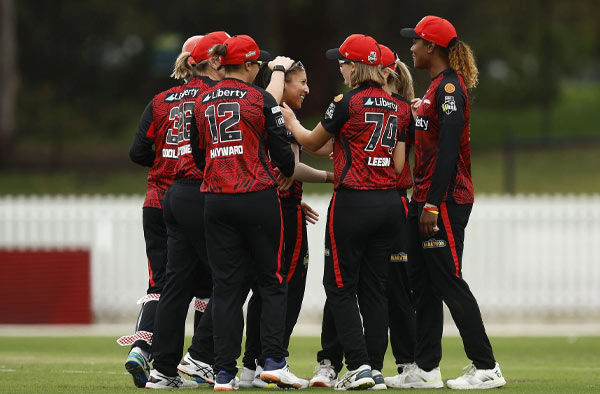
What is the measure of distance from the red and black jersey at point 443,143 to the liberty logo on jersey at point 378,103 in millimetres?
240

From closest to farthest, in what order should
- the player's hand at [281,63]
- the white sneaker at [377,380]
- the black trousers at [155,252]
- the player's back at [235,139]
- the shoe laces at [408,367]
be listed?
the player's back at [235,139] → the white sneaker at [377,380] → the shoe laces at [408,367] → the player's hand at [281,63] → the black trousers at [155,252]

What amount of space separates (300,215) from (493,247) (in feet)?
27.7

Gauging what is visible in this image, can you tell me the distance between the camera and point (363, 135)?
702cm

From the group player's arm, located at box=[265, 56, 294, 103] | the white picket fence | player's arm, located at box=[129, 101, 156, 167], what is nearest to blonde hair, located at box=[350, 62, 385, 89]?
player's arm, located at box=[265, 56, 294, 103]

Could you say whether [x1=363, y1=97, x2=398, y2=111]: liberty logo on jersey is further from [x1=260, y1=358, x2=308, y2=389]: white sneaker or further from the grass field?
the grass field

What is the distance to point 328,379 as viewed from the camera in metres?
7.53

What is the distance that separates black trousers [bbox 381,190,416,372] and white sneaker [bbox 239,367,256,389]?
987mm

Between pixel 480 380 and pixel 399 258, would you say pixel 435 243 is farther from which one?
pixel 480 380

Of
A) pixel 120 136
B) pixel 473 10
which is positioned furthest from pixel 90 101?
pixel 473 10

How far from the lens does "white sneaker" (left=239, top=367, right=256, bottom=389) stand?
742cm

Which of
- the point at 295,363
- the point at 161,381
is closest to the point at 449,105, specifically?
the point at 161,381

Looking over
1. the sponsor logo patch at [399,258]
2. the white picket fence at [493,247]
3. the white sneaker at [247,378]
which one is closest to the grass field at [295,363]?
the white sneaker at [247,378]

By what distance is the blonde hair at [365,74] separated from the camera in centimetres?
710

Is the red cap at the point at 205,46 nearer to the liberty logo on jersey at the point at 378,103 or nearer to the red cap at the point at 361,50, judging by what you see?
the red cap at the point at 361,50
